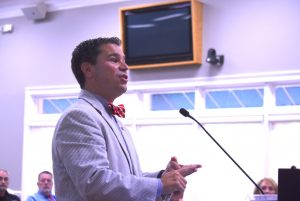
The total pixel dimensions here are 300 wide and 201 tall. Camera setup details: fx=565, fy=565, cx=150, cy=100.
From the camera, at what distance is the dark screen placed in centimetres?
579

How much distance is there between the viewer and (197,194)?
5754 mm

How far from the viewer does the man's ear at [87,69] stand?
6.67ft

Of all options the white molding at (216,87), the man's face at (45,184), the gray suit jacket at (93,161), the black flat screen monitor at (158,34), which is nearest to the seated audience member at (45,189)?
the man's face at (45,184)

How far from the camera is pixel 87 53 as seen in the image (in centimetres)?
205

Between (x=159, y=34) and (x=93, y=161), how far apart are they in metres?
4.31

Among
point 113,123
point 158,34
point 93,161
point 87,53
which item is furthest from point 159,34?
point 93,161

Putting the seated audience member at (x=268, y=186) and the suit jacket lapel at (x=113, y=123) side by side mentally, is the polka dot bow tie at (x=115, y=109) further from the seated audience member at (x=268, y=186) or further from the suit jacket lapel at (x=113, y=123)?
the seated audience member at (x=268, y=186)

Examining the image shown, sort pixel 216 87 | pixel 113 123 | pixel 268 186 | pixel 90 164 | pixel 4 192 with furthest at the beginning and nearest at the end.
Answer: pixel 4 192
pixel 216 87
pixel 268 186
pixel 113 123
pixel 90 164

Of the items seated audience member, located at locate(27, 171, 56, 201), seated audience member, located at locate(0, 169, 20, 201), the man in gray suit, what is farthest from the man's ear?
seated audience member, located at locate(0, 169, 20, 201)

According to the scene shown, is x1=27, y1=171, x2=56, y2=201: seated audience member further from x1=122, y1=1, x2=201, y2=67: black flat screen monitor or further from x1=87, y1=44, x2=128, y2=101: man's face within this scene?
x1=87, y1=44, x2=128, y2=101: man's face

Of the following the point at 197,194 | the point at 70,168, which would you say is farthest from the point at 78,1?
the point at 70,168

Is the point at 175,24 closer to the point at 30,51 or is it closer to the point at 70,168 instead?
the point at 30,51

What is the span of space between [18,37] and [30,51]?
29 cm

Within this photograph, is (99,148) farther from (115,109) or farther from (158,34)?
(158,34)
